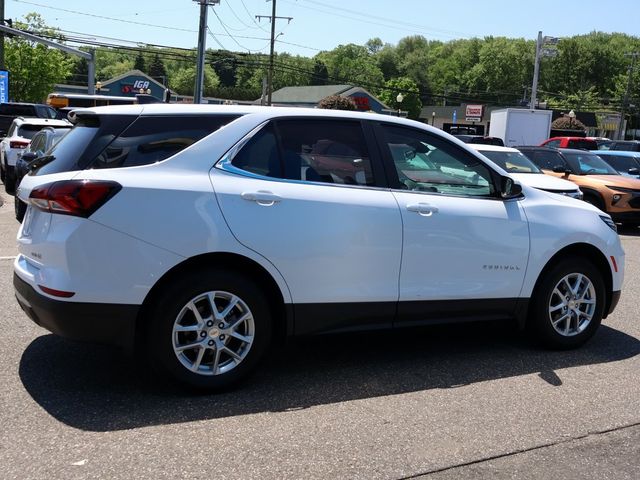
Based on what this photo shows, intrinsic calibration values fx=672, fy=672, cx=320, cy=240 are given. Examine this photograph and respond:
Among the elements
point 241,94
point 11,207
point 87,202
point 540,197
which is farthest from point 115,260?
point 241,94

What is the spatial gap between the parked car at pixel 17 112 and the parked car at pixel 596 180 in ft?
54.6

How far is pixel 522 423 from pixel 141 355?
2352 mm

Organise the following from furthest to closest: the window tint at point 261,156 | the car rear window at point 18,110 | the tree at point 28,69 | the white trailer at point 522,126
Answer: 1. the tree at point 28,69
2. the white trailer at point 522,126
3. the car rear window at point 18,110
4. the window tint at point 261,156

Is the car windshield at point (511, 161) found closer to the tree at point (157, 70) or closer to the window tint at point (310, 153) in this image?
the window tint at point (310, 153)

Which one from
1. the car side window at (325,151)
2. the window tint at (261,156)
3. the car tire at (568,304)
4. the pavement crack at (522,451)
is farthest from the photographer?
the car tire at (568,304)

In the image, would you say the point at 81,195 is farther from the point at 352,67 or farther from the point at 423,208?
the point at 352,67

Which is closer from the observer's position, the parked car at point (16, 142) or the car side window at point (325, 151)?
the car side window at point (325, 151)

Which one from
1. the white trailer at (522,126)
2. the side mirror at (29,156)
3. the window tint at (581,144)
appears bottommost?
the side mirror at (29,156)

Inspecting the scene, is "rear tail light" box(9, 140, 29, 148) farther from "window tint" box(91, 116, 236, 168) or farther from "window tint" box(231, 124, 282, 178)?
"window tint" box(231, 124, 282, 178)

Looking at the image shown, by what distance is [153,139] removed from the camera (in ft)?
13.4

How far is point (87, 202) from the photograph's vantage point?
3787mm

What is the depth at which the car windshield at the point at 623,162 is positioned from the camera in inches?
690

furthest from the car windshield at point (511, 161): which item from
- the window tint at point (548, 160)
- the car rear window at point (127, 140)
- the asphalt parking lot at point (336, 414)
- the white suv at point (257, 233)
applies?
the car rear window at point (127, 140)

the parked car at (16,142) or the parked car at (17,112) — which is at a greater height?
the parked car at (17,112)
